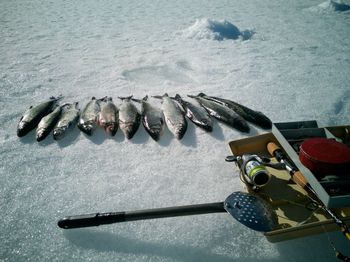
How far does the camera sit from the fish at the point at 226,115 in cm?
346

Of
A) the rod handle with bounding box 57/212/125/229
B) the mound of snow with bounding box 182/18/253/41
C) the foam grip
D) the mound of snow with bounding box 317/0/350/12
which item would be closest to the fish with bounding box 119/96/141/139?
the rod handle with bounding box 57/212/125/229

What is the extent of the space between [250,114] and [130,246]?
236cm

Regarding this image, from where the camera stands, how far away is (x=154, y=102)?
426 centimetres

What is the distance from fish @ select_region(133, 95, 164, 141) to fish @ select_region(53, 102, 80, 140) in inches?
38.9

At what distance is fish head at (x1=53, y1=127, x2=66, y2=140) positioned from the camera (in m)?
3.34

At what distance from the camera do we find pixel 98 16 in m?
9.72

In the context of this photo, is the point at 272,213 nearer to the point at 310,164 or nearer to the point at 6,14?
the point at 310,164

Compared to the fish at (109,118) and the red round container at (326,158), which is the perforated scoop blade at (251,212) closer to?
the red round container at (326,158)

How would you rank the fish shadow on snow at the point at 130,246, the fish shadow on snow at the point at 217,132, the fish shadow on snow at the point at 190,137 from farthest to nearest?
the fish shadow on snow at the point at 217,132
the fish shadow on snow at the point at 190,137
the fish shadow on snow at the point at 130,246

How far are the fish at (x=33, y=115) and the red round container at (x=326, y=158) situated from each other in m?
3.29

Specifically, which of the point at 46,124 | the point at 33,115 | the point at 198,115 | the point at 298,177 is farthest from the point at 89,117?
the point at 298,177

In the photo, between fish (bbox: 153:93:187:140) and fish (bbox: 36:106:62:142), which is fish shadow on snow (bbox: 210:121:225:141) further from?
fish (bbox: 36:106:62:142)

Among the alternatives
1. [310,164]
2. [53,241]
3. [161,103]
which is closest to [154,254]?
[53,241]

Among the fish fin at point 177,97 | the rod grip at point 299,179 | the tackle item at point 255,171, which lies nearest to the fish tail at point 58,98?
→ the fish fin at point 177,97
